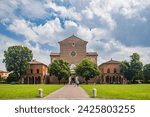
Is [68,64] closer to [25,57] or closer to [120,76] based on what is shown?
[120,76]

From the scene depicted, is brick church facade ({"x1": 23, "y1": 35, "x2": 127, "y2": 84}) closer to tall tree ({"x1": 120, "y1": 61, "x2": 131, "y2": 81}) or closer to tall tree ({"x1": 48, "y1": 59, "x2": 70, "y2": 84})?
tall tree ({"x1": 120, "y1": 61, "x2": 131, "y2": 81})

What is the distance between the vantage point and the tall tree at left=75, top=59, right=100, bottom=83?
4472 cm

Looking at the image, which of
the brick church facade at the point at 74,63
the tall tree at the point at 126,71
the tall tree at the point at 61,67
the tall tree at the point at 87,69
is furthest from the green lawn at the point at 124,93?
the tall tree at the point at 61,67

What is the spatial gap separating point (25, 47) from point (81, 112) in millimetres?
5689

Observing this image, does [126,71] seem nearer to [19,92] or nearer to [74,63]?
[19,92]

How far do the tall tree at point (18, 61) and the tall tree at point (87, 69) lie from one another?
23613 millimetres

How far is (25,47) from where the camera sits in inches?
701

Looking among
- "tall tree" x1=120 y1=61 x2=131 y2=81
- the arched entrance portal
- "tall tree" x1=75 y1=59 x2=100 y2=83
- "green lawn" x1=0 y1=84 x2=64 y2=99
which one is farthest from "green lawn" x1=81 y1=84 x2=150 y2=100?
the arched entrance portal

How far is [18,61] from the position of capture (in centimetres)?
1981

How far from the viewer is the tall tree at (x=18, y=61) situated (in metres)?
18.9

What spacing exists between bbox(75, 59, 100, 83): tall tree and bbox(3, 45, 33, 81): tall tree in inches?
930

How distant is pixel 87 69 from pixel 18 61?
89.3 ft

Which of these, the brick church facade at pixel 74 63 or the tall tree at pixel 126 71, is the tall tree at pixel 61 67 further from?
the tall tree at pixel 126 71

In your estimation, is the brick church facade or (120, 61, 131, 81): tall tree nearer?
the brick church facade
